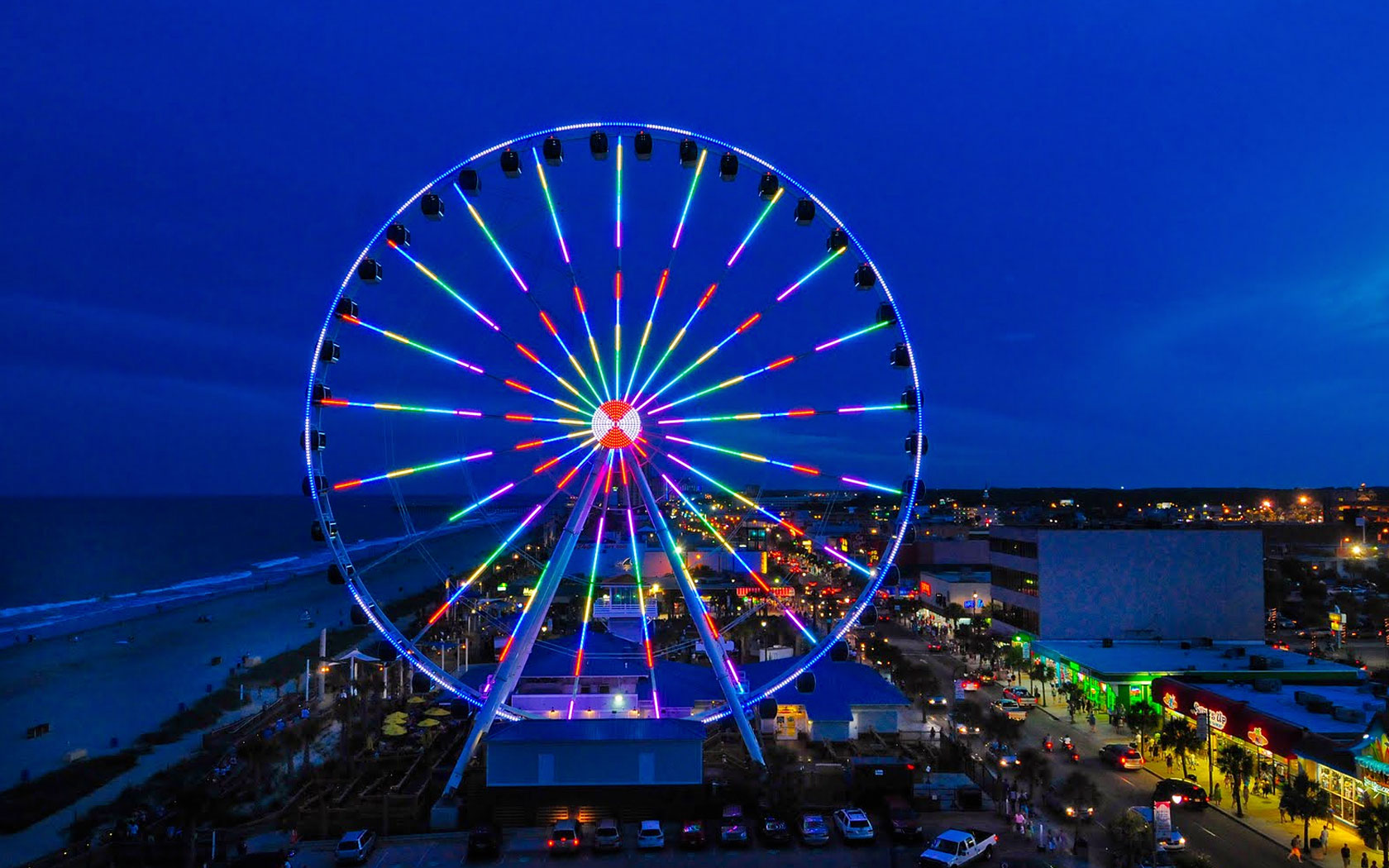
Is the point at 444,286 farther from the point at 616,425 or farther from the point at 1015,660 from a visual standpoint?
the point at 1015,660

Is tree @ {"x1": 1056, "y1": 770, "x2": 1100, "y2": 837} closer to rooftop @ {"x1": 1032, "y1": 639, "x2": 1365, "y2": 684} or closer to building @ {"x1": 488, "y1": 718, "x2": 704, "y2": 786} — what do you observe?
building @ {"x1": 488, "y1": 718, "x2": 704, "y2": 786}

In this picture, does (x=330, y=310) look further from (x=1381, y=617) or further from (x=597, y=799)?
(x=1381, y=617)

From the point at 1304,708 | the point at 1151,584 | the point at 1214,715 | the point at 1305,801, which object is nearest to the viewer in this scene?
the point at 1305,801

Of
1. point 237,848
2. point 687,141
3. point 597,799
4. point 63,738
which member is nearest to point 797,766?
point 597,799

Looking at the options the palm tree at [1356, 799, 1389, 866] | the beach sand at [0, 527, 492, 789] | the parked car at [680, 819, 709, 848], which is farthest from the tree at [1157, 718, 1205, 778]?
the beach sand at [0, 527, 492, 789]

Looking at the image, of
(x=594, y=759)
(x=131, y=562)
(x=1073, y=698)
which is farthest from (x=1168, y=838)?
(x=131, y=562)

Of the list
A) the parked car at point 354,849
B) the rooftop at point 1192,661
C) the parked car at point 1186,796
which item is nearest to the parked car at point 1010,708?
the rooftop at point 1192,661
